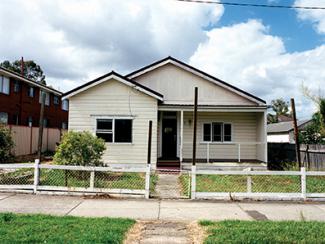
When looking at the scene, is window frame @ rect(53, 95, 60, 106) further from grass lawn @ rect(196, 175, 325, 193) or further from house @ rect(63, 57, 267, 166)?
grass lawn @ rect(196, 175, 325, 193)

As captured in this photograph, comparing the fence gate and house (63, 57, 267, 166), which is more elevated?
house (63, 57, 267, 166)

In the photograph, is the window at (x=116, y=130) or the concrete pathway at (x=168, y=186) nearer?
the concrete pathway at (x=168, y=186)

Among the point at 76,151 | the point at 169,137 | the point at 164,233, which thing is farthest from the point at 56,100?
the point at 164,233

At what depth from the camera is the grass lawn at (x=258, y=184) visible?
11.4 metres

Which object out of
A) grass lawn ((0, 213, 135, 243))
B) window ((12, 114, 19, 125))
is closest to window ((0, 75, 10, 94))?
window ((12, 114, 19, 125))

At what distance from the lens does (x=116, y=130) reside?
1761 cm

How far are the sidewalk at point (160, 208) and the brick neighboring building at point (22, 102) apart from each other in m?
17.3

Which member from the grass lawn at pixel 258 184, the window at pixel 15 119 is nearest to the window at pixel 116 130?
the grass lawn at pixel 258 184

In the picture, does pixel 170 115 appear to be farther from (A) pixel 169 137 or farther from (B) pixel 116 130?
(B) pixel 116 130

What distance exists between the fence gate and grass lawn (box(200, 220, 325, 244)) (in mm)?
3257

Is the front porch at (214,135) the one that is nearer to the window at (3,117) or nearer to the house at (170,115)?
the house at (170,115)

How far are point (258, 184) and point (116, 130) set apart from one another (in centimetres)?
807

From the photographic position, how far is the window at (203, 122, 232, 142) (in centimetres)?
→ 1978

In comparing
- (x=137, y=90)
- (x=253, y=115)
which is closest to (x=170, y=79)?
(x=137, y=90)
